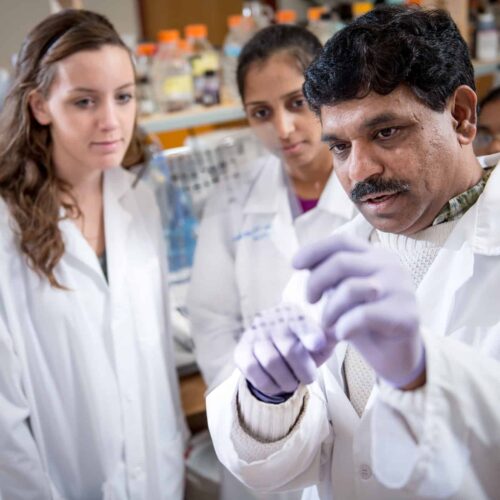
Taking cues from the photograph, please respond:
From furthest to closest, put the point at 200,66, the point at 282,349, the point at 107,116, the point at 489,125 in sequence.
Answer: the point at 200,66 → the point at 489,125 → the point at 107,116 → the point at 282,349

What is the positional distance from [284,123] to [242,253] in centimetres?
36

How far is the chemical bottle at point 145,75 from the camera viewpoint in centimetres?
196

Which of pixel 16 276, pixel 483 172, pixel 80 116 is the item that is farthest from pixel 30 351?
pixel 483 172

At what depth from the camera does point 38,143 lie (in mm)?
1399

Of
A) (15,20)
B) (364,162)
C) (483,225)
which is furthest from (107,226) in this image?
(15,20)

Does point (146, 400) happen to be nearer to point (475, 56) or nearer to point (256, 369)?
point (256, 369)

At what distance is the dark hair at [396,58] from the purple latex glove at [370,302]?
291 mm

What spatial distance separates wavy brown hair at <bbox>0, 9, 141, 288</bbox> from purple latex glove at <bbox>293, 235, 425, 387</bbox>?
875mm

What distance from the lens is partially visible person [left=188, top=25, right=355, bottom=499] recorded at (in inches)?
54.9

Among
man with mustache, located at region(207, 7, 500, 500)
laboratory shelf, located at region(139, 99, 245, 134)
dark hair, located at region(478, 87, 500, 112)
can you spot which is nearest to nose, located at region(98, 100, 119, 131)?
laboratory shelf, located at region(139, 99, 245, 134)

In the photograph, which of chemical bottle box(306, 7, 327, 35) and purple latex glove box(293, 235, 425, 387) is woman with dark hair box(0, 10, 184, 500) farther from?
chemical bottle box(306, 7, 327, 35)

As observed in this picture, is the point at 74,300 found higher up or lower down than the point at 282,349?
lower down

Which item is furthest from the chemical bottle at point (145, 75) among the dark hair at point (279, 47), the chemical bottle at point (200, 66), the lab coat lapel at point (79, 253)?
the lab coat lapel at point (79, 253)

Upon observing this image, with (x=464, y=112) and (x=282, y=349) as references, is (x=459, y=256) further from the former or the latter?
(x=282, y=349)
